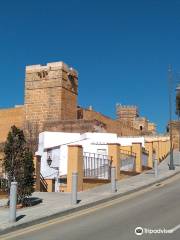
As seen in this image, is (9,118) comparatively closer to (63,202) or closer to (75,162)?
(75,162)

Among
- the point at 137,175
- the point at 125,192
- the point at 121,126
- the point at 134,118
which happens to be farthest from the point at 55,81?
the point at 125,192

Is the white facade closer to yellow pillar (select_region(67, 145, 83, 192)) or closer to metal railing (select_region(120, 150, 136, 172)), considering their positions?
metal railing (select_region(120, 150, 136, 172))

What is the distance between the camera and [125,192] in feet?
59.0

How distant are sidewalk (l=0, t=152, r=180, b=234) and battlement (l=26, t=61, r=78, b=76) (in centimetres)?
5924

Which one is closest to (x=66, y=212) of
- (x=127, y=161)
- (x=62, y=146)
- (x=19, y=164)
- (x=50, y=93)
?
(x=19, y=164)

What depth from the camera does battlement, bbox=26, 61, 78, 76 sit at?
81.1m

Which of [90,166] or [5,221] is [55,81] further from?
[5,221]

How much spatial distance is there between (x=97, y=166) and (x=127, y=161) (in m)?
3.37

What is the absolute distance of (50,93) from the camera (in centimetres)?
8162

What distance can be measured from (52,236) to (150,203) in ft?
17.6

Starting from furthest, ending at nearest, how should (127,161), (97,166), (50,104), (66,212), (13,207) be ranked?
(50,104), (127,161), (97,166), (66,212), (13,207)

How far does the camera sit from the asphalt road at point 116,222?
1069 cm

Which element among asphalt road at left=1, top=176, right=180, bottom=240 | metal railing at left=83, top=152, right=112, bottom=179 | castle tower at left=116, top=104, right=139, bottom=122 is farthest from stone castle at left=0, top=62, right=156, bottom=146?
asphalt road at left=1, top=176, right=180, bottom=240

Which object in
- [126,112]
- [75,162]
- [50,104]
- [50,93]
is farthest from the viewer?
[126,112]
